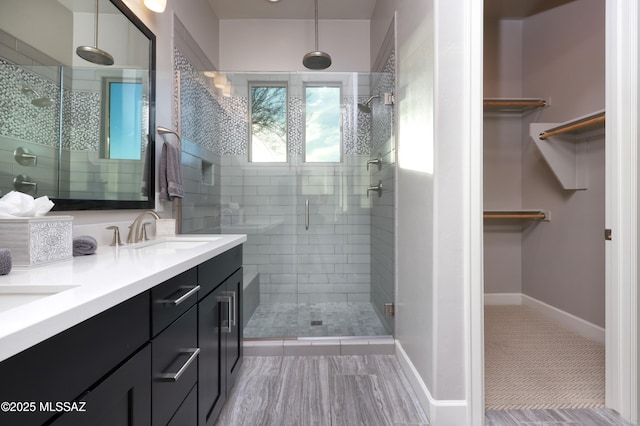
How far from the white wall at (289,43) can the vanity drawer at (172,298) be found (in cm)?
286

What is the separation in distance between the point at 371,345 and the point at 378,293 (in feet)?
1.62

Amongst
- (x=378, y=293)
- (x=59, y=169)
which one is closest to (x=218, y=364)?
(x=59, y=169)

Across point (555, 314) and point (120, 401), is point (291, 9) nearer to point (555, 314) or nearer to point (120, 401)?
point (120, 401)

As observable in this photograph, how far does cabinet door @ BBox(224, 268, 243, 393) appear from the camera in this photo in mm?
1604

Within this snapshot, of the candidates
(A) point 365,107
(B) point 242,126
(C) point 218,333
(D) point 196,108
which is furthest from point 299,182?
(C) point 218,333

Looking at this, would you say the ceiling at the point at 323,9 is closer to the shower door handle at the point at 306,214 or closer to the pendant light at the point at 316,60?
the pendant light at the point at 316,60

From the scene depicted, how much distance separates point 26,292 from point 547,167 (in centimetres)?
366

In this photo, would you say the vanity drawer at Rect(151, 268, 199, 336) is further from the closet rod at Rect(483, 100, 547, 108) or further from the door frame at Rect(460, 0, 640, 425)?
the closet rod at Rect(483, 100, 547, 108)

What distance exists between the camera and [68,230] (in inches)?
45.2

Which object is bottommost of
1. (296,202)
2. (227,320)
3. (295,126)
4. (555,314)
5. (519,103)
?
(555,314)

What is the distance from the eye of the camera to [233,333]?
1.72m

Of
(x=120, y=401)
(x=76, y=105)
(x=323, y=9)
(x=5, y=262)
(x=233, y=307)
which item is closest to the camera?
(x=120, y=401)

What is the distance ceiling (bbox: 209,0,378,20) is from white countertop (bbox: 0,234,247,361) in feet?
9.22

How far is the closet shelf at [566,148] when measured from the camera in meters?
2.53
